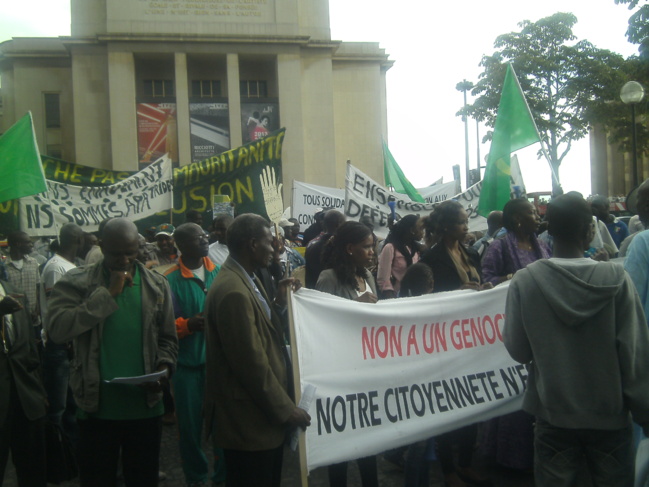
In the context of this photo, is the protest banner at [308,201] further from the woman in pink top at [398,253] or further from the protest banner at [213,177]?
the woman in pink top at [398,253]

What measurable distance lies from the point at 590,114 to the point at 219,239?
1135 inches

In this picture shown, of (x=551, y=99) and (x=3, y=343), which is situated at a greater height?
(x=551, y=99)

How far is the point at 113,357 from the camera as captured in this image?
11.1ft

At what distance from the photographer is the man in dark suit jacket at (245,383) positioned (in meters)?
3.02

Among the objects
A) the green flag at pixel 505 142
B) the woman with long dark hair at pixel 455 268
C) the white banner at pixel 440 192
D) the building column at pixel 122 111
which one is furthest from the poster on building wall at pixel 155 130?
the woman with long dark hair at pixel 455 268

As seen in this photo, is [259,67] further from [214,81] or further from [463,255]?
[463,255]

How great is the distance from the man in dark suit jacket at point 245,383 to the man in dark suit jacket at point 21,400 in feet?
4.48

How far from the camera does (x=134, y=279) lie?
3537 millimetres

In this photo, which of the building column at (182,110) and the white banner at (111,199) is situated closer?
the white banner at (111,199)

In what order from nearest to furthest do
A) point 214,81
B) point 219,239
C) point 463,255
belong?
point 463,255, point 219,239, point 214,81

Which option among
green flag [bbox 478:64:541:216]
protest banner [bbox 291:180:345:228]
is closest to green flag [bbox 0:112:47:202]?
green flag [bbox 478:64:541:216]

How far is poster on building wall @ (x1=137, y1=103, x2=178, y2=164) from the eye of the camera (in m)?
33.0

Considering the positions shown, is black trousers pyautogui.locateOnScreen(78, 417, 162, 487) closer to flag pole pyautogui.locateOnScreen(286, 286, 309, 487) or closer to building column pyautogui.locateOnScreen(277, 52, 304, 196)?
flag pole pyautogui.locateOnScreen(286, 286, 309, 487)

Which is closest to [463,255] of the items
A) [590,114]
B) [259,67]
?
[590,114]
